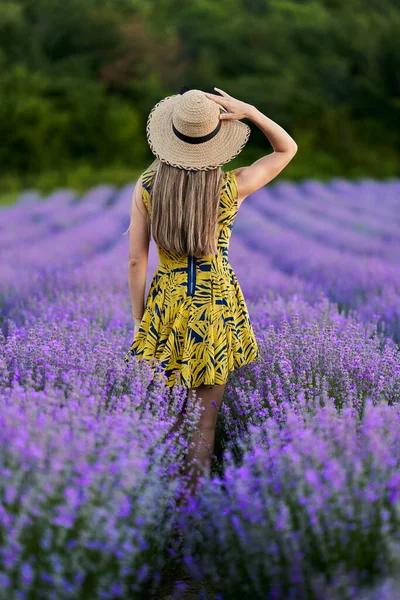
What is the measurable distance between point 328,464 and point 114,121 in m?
23.1

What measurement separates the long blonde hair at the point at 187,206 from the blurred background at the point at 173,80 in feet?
55.7

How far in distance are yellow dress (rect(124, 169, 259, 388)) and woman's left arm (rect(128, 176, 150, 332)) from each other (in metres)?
0.04

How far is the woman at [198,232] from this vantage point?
2.62 m

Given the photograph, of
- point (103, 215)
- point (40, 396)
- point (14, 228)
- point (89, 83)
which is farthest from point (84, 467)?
point (89, 83)

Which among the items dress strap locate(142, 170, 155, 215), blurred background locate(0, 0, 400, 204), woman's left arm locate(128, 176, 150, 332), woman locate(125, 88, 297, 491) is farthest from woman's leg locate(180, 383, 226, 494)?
blurred background locate(0, 0, 400, 204)

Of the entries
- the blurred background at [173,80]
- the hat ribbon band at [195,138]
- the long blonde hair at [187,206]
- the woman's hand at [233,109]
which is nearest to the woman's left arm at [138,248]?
the long blonde hair at [187,206]

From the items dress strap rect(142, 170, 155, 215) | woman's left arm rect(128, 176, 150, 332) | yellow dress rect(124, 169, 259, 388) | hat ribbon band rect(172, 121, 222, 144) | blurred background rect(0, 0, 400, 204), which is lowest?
yellow dress rect(124, 169, 259, 388)

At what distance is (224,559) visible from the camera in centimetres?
194

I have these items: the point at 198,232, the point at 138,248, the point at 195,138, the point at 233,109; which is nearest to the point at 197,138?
the point at 195,138

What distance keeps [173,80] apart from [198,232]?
92.2 ft

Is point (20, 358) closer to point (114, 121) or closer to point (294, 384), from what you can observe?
point (294, 384)

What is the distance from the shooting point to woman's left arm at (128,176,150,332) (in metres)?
2.77

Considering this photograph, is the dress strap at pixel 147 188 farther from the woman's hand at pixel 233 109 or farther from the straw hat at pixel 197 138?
the woman's hand at pixel 233 109

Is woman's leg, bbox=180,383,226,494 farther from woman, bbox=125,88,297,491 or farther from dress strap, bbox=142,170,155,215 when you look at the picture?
dress strap, bbox=142,170,155,215
